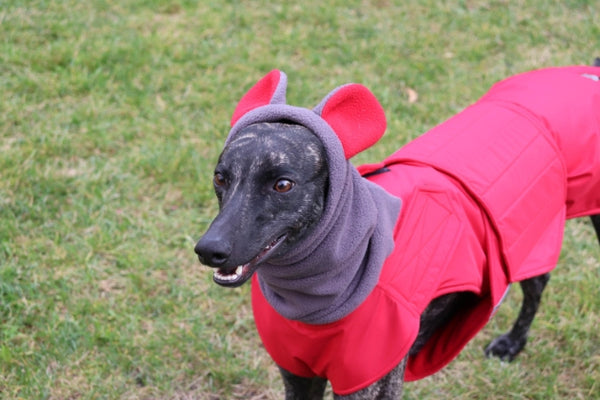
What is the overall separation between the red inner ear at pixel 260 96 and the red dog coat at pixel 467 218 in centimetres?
53

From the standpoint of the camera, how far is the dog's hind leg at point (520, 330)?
3346mm

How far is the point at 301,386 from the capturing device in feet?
8.92

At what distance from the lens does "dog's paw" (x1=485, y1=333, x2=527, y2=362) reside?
3.41 metres

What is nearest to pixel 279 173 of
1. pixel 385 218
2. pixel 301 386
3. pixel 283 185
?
pixel 283 185

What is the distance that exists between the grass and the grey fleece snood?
1.14m

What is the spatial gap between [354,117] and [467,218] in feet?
2.17

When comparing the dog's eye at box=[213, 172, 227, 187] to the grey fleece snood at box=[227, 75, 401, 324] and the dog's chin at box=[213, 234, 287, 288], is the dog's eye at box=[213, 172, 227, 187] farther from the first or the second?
the dog's chin at box=[213, 234, 287, 288]

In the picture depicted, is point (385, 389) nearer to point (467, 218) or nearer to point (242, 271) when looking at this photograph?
point (467, 218)

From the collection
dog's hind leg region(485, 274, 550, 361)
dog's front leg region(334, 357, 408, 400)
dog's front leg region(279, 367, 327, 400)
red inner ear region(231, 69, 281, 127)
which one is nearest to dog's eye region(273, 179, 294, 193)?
red inner ear region(231, 69, 281, 127)

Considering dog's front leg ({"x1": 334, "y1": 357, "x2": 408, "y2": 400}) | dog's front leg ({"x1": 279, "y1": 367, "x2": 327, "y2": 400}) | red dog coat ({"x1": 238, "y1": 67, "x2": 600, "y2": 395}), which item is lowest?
dog's front leg ({"x1": 279, "y1": 367, "x2": 327, "y2": 400})

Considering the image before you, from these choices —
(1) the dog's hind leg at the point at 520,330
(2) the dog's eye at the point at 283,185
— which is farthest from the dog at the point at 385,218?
(1) the dog's hind leg at the point at 520,330

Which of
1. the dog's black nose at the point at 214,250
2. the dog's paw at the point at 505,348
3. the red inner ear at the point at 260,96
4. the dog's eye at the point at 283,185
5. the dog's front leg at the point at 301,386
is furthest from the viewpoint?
the dog's paw at the point at 505,348

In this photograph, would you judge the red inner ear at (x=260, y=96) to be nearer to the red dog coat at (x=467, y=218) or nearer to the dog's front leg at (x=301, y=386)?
the red dog coat at (x=467, y=218)

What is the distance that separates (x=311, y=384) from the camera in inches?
108
